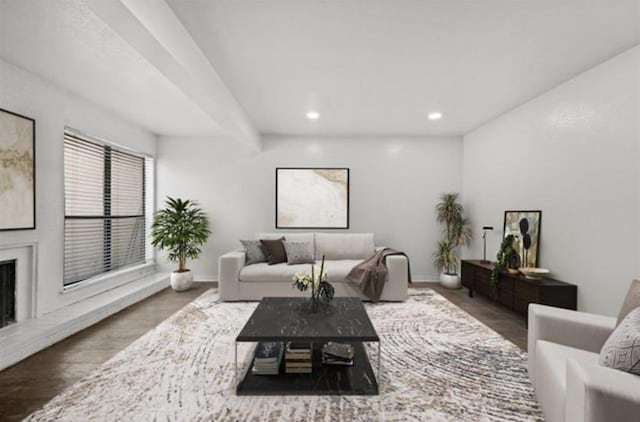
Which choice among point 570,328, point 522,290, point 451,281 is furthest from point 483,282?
point 570,328

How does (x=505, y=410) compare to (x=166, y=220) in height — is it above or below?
below

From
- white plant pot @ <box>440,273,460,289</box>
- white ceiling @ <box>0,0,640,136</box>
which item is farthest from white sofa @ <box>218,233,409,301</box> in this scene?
white ceiling @ <box>0,0,640,136</box>

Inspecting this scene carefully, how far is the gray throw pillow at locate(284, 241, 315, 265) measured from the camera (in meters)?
4.34

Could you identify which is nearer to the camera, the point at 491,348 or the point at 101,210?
the point at 491,348

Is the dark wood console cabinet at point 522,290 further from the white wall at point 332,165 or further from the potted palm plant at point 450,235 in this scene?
the white wall at point 332,165

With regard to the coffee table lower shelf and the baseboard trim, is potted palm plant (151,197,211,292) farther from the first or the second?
the coffee table lower shelf

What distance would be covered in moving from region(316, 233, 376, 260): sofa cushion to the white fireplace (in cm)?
336

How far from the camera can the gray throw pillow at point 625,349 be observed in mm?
1300

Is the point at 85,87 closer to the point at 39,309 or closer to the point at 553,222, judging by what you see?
the point at 39,309

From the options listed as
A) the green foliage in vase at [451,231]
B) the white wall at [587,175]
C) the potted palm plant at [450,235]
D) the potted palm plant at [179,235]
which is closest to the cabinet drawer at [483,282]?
the white wall at [587,175]

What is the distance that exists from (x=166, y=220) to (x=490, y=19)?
4.64 m

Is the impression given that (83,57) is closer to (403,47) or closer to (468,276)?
(403,47)

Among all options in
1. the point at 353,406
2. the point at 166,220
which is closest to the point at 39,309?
the point at 166,220

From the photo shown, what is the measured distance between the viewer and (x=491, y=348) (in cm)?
269
